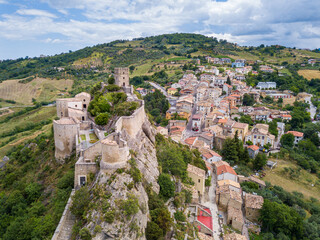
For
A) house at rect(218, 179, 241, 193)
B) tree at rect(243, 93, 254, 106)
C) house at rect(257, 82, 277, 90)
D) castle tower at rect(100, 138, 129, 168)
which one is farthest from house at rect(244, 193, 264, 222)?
house at rect(257, 82, 277, 90)

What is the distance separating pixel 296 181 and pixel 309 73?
280 feet

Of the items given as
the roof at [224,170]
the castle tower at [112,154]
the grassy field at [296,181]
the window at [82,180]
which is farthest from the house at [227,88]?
the window at [82,180]

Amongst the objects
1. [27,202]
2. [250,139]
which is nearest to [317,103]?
[250,139]

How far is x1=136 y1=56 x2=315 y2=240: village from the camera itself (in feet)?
88.1

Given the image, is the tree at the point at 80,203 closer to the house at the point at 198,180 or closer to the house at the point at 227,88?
the house at the point at 198,180

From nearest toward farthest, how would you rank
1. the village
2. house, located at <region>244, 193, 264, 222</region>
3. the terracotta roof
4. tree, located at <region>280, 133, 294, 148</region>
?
1. the terracotta roof
2. the village
3. house, located at <region>244, 193, 264, 222</region>
4. tree, located at <region>280, 133, 294, 148</region>

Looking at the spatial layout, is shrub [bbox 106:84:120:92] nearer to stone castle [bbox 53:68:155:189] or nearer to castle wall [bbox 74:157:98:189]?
stone castle [bbox 53:68:155:189]

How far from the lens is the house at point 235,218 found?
25469 mm

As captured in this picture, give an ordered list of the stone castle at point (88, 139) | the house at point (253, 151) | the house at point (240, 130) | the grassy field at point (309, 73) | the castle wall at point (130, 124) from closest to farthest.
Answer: the stone castle at point (88, 139) < the castle wall at point (130, 124) < the house at point (253, 151) < the house at point (240, 130) < the grassy field at point (309, 73)

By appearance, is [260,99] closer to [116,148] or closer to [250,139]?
[250,139]

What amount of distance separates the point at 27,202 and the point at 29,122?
2176 inches

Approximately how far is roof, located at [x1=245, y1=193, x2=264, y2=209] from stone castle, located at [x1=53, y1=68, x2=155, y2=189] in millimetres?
16588

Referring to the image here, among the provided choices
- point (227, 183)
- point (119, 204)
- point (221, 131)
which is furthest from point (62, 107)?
point (221, 131)

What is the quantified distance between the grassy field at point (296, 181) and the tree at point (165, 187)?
25039 millimetres
